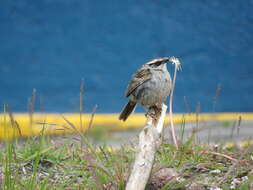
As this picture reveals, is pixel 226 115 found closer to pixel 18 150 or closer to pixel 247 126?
pixel 247 126

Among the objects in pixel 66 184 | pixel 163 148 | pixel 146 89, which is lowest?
pixel 66 184

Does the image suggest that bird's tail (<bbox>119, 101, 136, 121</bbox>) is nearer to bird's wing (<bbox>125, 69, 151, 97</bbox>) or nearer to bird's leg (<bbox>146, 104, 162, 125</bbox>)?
bird's wing (<bbox>125, 69, 151, 97</bbox>)

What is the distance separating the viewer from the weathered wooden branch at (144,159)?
8.45ft

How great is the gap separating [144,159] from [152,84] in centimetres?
165

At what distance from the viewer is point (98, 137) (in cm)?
225

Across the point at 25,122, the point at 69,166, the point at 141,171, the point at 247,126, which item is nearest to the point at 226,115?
the point at 247,126


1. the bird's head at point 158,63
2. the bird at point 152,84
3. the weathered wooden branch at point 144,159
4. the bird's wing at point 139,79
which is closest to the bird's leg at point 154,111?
the bird at point 152,84

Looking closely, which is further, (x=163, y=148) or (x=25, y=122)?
(x=25, y=122)

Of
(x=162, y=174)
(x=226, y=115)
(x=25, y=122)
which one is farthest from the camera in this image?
(x=226, y=115)

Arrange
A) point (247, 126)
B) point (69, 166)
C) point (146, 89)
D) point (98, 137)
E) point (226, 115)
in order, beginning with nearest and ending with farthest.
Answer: point (98, 137) → point (69, 166) → point (146, 89) → point (247, 126) → point (226, 115)

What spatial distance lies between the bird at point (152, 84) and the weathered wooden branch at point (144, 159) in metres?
1.21

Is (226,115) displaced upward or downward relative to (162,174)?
upward

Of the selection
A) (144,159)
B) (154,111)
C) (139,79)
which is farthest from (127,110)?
(144,159)

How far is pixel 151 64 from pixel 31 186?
207cm
